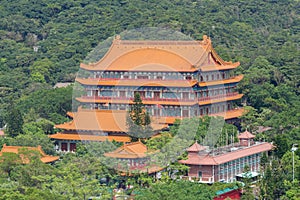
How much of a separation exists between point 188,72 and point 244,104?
6918 mm

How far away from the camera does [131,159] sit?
149 ft

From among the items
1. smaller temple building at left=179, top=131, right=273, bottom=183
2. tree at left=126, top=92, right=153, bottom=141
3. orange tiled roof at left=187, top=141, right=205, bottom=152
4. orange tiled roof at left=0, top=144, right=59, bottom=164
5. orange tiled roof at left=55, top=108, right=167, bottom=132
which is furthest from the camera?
orange tiled roof at left=55, top=108, right=167, bottom=132

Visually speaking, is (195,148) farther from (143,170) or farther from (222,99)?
(222,99)

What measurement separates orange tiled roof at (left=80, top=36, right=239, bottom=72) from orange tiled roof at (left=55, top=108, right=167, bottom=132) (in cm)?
344

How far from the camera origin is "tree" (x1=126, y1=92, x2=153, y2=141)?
48.4 m

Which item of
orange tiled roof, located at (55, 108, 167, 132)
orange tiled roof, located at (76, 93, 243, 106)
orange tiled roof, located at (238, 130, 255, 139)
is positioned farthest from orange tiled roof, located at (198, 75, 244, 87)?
orange tiled roof, located at (238, 130, 255, 139)

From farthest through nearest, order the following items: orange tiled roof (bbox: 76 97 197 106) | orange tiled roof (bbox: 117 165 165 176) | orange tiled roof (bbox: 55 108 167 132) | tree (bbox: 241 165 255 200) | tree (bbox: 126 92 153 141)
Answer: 1. orange tiled roof (bbox: 76 97 197 106)
2. orange tiled roof (bbox: 55 108 167 132)
3. tree (bbox: 126 92 153 141)
4. orange tiled roof (bbox: 117 165 165 176)
5. tree (bbox: 241 165 255 200)

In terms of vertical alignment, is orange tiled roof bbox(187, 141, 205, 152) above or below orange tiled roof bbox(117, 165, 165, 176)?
above

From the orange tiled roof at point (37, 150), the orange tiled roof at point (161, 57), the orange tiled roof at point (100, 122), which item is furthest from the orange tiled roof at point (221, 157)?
the orange tiled roof at point (161, 57)

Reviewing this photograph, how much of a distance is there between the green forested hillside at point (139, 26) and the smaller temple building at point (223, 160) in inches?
47.1

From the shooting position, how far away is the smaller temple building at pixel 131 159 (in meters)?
45.0

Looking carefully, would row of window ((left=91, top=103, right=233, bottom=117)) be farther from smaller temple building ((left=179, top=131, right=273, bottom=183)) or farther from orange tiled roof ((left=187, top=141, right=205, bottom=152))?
orange tiled roof ((left=187, top=141, right=205, bottom=152))

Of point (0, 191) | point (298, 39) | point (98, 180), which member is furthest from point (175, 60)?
point (298, 39)

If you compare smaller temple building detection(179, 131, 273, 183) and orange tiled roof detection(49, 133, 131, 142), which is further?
orange tiled roof detection(49, 133, 131, 142)
